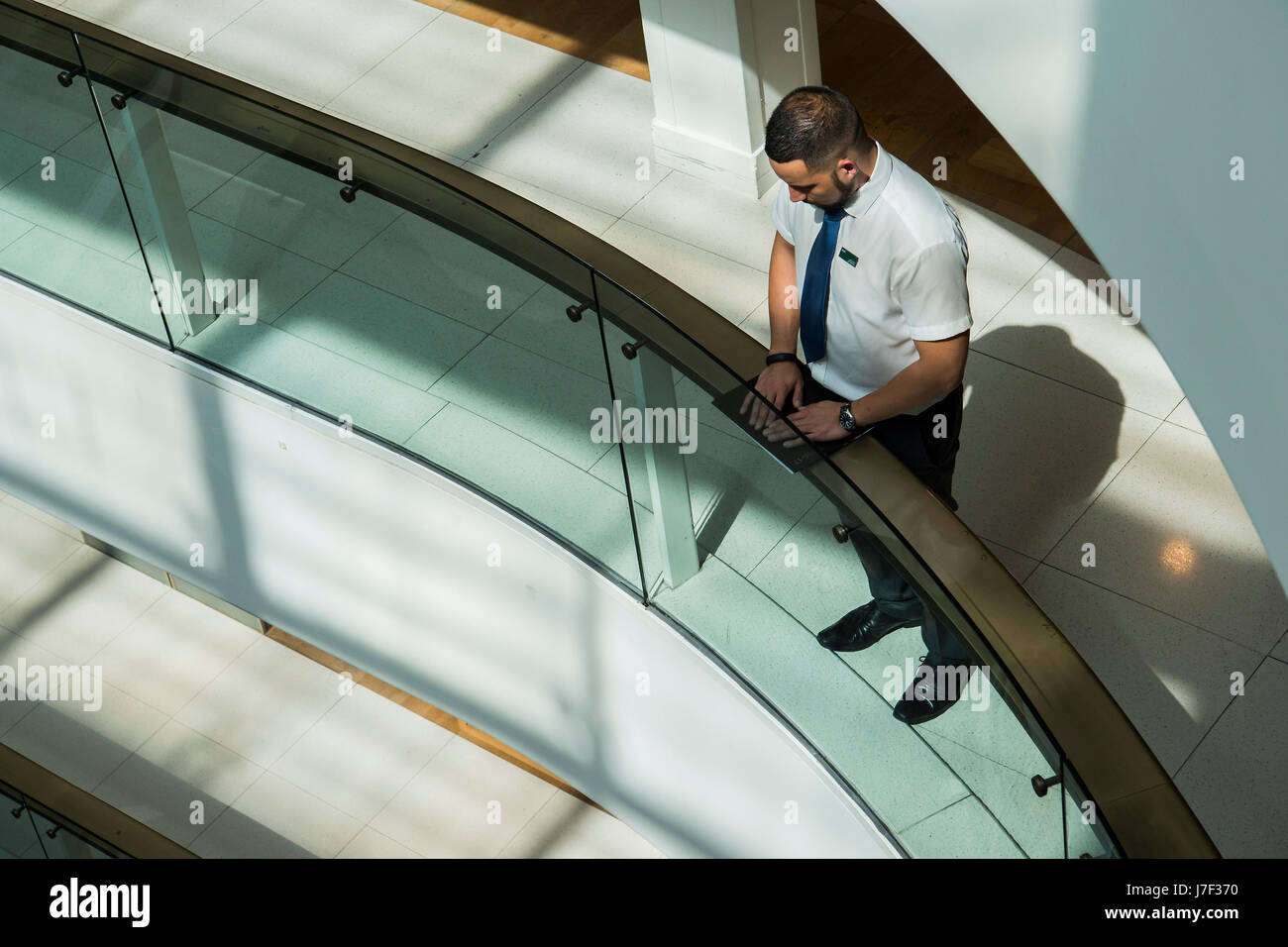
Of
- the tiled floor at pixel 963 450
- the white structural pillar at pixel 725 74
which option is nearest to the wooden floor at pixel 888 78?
the tiled floor at pixel 963 450

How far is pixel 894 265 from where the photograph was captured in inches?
145

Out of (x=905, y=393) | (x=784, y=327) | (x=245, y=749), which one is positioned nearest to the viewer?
(x=905, y=393)

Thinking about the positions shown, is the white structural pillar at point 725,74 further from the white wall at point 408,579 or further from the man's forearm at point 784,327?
the man's forearm at point 784,327

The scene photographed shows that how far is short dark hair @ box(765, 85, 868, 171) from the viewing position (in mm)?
3490

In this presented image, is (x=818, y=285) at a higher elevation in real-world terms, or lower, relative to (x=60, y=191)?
lower

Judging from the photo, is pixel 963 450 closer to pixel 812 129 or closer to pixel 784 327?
pixel 784 327

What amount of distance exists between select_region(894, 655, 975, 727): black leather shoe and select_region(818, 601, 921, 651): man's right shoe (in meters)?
0.11

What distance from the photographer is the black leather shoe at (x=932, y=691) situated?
3.57m

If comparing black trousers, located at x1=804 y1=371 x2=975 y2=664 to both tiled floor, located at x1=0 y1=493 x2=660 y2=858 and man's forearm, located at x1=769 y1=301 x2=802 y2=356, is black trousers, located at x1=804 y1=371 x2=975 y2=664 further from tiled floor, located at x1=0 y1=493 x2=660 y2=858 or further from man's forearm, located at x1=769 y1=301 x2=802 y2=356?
tiled floor, located at x1=0 y1=493 x2=660 y2=858

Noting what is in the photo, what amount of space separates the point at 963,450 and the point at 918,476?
217 centimetres

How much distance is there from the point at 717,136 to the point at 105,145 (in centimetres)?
293

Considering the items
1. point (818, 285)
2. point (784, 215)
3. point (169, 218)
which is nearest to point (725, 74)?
point (169, 218)

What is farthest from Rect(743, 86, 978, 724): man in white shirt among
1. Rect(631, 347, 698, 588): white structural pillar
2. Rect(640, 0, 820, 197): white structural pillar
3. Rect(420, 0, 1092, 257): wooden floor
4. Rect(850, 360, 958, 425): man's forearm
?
Rect(420, 0, 1092, 257): wooden floor
